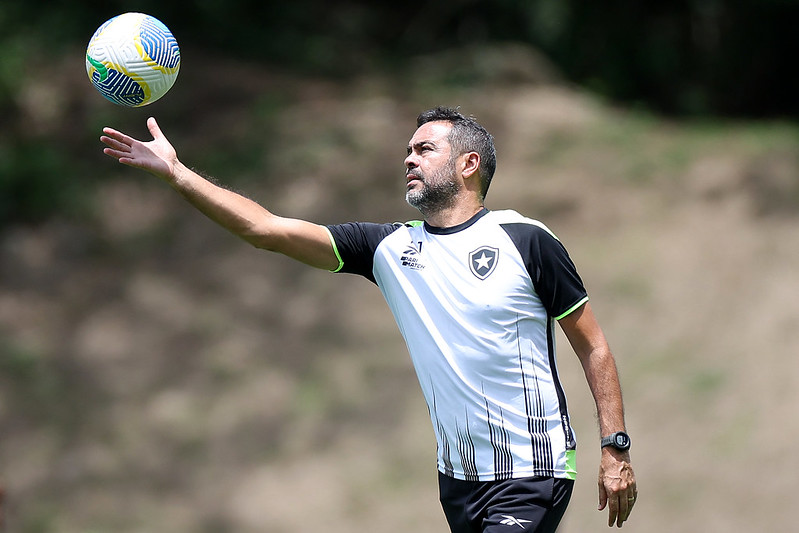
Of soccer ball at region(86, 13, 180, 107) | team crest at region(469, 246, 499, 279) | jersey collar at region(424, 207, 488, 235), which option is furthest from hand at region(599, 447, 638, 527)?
Answer: soccer ball at region(86, 13, 180, 107)

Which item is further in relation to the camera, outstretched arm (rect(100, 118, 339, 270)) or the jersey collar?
the jersey collar

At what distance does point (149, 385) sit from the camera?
529 inches

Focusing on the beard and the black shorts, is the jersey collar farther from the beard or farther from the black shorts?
the black shorts

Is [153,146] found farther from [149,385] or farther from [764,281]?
[764,281]

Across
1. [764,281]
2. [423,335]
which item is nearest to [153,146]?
[423,335]

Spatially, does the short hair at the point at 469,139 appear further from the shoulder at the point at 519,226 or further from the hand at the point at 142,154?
the hand at the point at 142,154

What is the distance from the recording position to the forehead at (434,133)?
16.3ft

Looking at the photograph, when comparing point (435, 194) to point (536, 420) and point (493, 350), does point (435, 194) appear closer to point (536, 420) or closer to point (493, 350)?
point (493, 350)

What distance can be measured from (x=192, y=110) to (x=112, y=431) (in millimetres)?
6547

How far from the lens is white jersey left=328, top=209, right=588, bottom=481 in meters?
4.53

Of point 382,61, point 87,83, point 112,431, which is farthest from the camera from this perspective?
point 382,61

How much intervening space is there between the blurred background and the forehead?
7.01 m

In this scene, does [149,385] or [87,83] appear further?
[87,83]

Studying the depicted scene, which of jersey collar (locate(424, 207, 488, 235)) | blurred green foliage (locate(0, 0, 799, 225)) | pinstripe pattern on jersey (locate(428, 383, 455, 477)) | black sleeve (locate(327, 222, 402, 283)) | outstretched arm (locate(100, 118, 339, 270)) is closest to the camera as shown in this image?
outstretched arm (locate(100, 118, 339, 270))
